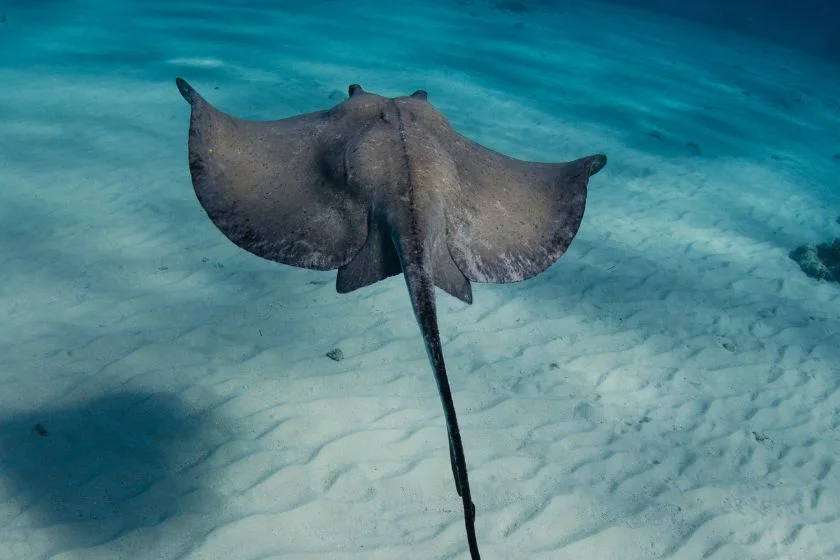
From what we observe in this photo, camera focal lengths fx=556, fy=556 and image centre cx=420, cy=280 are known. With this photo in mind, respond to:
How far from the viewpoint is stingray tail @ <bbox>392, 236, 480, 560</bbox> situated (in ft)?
6.26

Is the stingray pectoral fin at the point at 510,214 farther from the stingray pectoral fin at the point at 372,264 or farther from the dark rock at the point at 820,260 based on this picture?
the dark rock at the point at 820,260

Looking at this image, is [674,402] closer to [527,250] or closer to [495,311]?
[495,311]

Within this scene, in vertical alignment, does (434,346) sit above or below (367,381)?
above

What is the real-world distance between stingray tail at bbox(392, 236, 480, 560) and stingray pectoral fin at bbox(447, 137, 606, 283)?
559 mm

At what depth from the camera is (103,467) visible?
142 inches

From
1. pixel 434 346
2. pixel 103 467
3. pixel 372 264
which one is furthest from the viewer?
pixel 103 467

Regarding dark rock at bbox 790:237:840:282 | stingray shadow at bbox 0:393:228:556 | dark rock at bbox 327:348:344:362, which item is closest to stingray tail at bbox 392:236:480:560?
stingray shadow at bbox 0:393:228:556

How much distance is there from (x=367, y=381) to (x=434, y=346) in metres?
2.82

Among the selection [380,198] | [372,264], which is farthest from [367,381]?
[380,198]

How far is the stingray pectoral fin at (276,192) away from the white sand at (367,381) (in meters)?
1.82

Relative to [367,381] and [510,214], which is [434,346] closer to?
[510,214]

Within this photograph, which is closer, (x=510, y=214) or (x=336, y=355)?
(x=510, y=214)

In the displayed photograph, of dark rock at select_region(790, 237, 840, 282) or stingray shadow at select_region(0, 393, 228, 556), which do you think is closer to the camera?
stingray shadow at select_region(0, 393, 228, 556)

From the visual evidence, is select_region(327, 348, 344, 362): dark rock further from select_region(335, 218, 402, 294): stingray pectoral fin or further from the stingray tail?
the stingray tail
